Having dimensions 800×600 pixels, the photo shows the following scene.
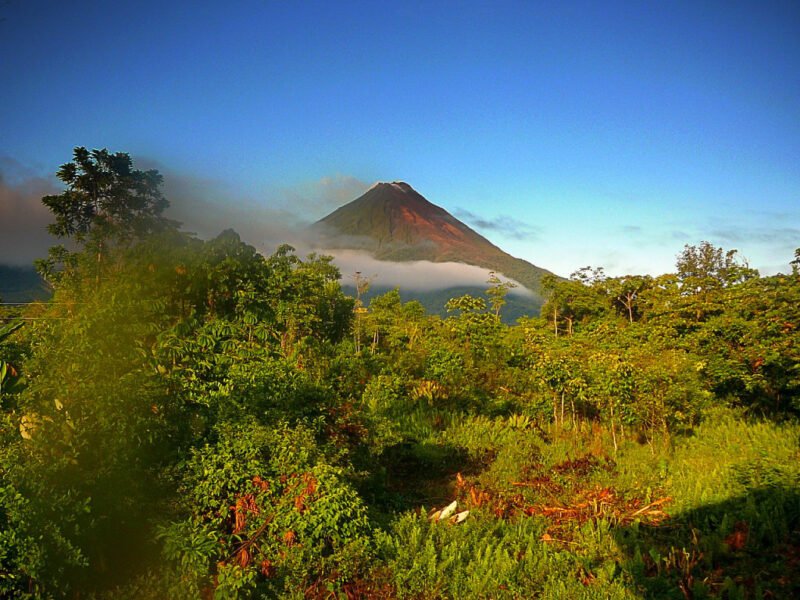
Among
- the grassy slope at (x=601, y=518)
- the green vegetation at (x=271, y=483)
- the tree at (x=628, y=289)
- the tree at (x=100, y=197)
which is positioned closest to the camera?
the green vegetation at (x=271, y=483)

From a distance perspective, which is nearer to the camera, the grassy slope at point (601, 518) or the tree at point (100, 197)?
the grassy slope at point (601, 518)

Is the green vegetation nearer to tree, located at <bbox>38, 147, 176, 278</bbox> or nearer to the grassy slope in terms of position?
the grassy slope

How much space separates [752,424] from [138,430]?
1159 centimetres

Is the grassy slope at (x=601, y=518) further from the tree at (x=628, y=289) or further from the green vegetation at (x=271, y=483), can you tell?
the tree at (x=628, y=289)

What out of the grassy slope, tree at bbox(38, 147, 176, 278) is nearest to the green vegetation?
the grassy slope

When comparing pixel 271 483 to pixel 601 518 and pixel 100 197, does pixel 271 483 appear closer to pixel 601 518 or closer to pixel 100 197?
pixel 601 518

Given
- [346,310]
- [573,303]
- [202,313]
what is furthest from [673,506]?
[573,303]

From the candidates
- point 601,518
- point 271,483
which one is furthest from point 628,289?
point 271,483

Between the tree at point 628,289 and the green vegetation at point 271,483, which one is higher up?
the tree at point 628,289

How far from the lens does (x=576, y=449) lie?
930 centimetres

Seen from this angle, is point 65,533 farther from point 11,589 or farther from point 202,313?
point 202,313

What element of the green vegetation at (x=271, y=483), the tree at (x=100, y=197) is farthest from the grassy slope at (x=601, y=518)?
the tree at (x=100, y=197)

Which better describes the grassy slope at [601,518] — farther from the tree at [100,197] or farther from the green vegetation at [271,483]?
the tree at [100,197]

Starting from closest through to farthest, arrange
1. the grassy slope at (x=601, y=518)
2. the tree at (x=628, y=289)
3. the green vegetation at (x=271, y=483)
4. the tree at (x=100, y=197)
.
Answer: the green vegetation at (x=271, y=483)
the grassy slope at (x=601, y=518)
the tree at (x=100, y=197)
the tree at (x=628, y=289)
